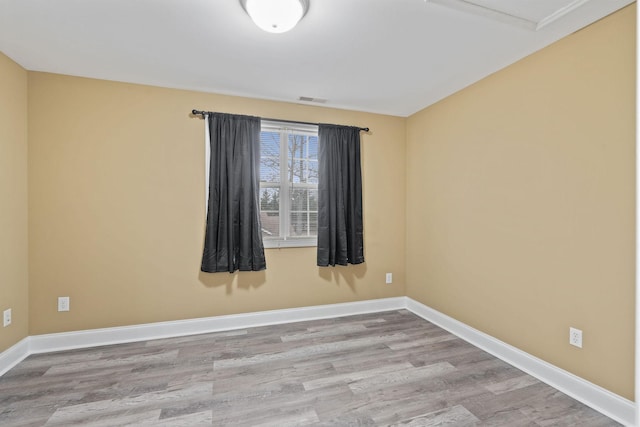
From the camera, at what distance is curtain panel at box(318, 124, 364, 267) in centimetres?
341

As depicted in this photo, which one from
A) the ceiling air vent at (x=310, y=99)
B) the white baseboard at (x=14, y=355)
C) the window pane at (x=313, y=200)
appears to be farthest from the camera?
the window pane at (x=313, y=200)

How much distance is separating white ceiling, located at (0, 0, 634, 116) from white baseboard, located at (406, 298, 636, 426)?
236 centimetres

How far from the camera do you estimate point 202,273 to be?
3.08m

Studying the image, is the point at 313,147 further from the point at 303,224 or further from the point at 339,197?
the point at 303,224

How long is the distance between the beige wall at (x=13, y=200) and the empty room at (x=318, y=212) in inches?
0.9

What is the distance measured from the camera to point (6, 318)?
2.35 meters

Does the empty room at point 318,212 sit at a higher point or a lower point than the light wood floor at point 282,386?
higher

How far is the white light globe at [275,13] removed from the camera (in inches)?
66.0

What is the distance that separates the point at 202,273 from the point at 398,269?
7.81 ft

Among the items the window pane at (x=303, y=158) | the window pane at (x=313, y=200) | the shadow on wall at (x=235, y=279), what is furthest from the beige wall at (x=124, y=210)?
the window pane at (x=313, y=200)

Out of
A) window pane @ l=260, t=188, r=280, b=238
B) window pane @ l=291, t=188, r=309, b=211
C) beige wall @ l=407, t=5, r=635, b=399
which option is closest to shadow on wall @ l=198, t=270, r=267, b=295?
window pane @ l=260, t=188, r=280, b=238

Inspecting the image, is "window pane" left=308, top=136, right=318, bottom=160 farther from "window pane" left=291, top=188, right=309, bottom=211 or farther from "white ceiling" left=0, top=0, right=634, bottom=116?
"white ceiling" left=0, top=0, right=634, bottom=116

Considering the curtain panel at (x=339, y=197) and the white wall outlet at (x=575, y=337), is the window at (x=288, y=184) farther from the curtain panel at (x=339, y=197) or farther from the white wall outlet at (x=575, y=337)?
the white wall outlet at (x=575, y=337)

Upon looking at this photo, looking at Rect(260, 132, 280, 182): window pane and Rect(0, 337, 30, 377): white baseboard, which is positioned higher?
Rect(260, 132, 280, 182): window pane
